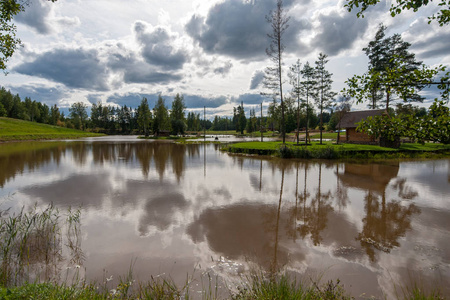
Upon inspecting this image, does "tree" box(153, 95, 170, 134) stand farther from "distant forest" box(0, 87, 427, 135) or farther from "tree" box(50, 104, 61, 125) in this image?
"tree" box(50, 104, 61, 125)

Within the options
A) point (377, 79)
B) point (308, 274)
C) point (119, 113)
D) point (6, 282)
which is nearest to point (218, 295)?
Result: point (308, 274)

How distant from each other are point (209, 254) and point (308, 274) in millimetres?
2223

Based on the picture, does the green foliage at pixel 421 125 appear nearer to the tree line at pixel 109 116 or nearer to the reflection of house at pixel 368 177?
the reflection of house at pixel 368 177

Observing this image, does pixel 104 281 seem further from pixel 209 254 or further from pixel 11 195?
pixel 11 195

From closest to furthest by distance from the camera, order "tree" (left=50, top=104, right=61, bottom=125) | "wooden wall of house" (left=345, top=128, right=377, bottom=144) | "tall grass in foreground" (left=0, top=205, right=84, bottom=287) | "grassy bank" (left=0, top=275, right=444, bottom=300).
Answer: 1. "grassy bank" (left=0, top=275, right=444, bottom=300)
2. "tall grass in foreground" (left=0, top=205, right=84, bottom=287)
3. "wooden wall of house" (left=345, top=128, right=377, bottom=144)
4. "tree" (left=50, top=104, right=61, bottom=125)

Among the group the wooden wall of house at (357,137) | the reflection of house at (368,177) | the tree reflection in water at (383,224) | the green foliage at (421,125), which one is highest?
the green foliage at (421,125)

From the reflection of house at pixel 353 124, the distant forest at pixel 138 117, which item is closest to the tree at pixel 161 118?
the distant forest at pixel 138 117

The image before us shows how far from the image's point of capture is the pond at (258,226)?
5.02m

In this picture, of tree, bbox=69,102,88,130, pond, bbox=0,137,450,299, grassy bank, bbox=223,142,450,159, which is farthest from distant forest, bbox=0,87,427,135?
pond, bbox=0,137,450,299

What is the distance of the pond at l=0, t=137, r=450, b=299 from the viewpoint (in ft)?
16.5

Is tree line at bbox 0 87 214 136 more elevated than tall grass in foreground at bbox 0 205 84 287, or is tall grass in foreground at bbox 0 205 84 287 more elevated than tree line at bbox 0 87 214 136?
tree line at bbox 0 87 214 136

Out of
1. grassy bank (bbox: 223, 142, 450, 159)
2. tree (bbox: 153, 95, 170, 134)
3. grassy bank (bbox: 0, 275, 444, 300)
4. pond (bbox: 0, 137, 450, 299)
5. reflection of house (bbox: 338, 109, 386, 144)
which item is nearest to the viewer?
grassy bank (bbox: 0, 275, 444, 300)

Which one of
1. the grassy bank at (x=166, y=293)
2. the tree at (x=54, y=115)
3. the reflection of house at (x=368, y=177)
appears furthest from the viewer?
the tree at (x=54, y=115)

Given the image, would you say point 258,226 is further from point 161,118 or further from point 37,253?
point 161,118
